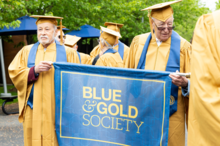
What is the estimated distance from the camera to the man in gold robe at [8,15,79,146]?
353 centimetres

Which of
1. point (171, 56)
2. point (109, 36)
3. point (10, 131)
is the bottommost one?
point (10, 131)

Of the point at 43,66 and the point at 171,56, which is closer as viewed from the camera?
the point at 171,56

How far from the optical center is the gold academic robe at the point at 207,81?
1737mm

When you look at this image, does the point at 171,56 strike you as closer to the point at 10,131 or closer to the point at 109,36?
the point at 109,36

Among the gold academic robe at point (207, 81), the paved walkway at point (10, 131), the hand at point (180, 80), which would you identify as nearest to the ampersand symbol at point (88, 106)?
the hand at point (180, 80)

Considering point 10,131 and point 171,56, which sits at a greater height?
point 171,56

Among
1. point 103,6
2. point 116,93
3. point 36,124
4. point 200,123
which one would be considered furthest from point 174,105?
point 103,6

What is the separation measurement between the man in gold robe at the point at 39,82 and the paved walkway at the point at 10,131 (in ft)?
8.43

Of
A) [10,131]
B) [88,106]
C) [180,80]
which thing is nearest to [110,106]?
[88,106]

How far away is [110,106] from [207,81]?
5.10 feet

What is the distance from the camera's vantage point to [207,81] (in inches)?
70.2

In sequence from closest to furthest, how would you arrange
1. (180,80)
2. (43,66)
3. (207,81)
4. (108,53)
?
(207,81) → (180,80) → (43,66) → (108,53)

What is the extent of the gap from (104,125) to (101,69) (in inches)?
27.5

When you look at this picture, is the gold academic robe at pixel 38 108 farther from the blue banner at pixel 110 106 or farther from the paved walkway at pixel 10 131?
the paved walkway at pixel 10 131
